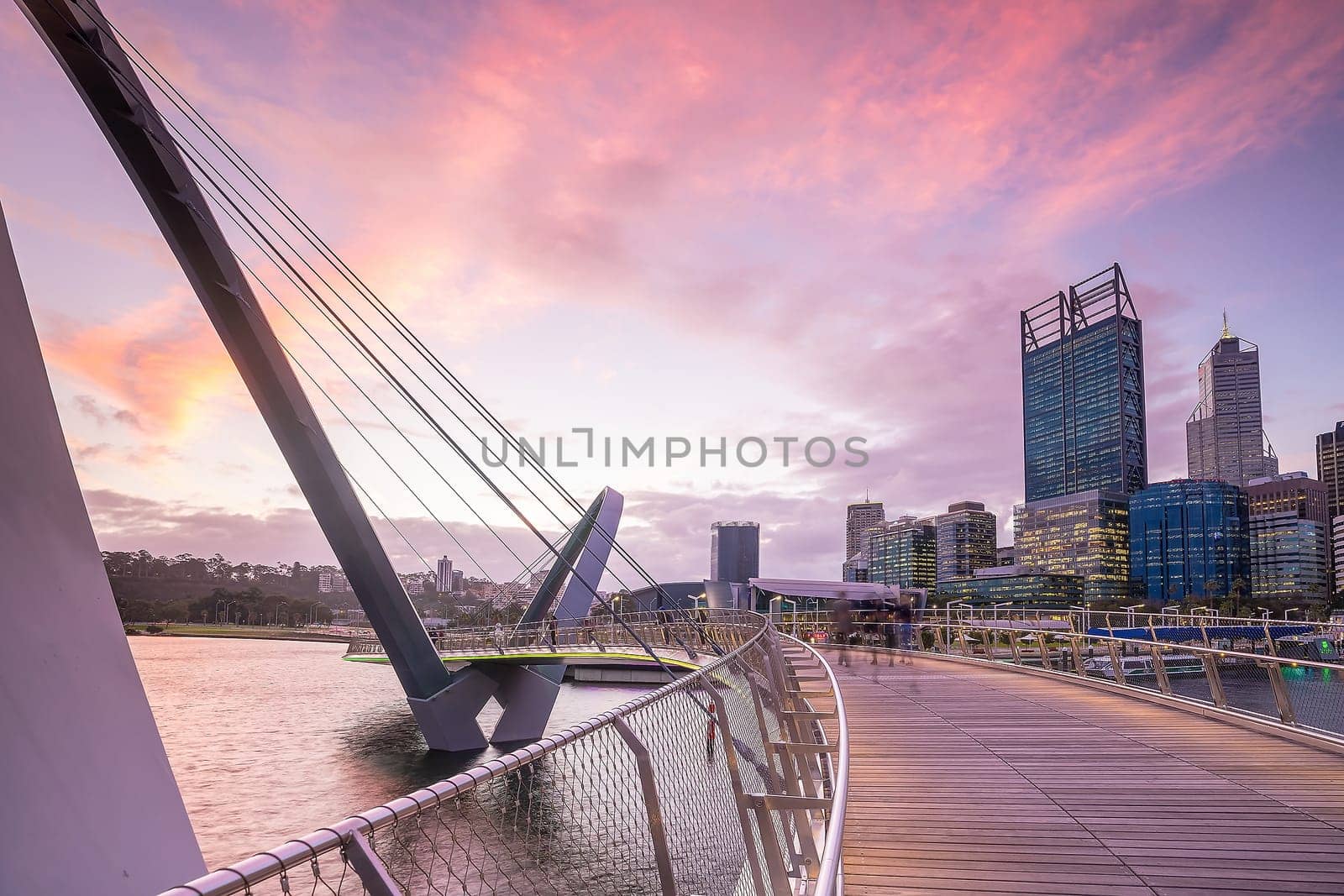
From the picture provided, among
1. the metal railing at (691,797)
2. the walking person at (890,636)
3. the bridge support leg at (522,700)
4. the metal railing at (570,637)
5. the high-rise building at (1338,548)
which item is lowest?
the bridge support leg at (522,700)

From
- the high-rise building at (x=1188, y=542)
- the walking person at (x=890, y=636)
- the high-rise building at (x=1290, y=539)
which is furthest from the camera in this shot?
the high-rise building at (x=1290, y=539)

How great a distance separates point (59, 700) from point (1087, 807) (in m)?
6.18

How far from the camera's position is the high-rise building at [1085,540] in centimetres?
16062

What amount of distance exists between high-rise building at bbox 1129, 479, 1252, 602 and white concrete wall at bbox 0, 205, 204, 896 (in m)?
187

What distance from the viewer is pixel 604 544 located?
129 ft

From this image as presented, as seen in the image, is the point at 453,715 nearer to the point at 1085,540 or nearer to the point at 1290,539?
the point at 1085,540

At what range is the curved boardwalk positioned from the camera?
415 cm

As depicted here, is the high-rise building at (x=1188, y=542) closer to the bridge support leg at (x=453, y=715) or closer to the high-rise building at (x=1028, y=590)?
the high-rise building at (x=1028, y=590)

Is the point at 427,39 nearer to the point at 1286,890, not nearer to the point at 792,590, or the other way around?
the point at 1286,890

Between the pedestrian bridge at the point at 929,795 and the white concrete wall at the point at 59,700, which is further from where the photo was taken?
the white concrete wall at the point at 59,700

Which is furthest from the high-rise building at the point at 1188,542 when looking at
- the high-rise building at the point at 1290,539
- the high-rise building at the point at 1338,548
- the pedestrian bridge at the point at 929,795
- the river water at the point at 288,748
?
the pedestrian bridge at the point at 929,795

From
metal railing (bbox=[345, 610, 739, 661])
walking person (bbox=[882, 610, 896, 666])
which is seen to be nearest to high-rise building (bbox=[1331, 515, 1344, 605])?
walking person (bbox=[882, 610, 896, 666])

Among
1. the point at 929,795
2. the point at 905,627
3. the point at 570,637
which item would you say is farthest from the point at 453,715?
the point at 929,795

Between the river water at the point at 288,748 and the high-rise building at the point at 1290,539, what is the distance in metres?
156
